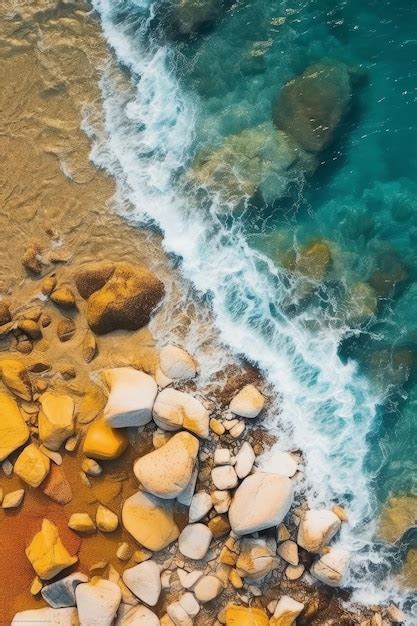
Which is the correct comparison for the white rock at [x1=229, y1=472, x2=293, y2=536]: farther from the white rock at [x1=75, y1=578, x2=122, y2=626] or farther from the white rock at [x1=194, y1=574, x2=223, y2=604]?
the white rock at [x1=75, y1=578, x2=122, y2=626]

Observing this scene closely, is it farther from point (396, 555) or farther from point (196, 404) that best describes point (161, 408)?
point (396, 555)

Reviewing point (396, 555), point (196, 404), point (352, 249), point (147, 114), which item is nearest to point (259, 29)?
point (147, 114)

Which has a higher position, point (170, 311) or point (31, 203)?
point (31, 203)

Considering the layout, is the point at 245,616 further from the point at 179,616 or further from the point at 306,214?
the point at 306,214

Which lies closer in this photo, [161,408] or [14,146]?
[161,408]

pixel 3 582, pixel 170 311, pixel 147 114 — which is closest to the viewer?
pixel 3 582

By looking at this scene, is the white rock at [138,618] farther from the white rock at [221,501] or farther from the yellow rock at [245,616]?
the white rock at [221,501]

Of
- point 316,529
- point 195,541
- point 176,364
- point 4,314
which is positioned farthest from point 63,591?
point 4,314
